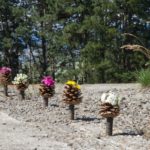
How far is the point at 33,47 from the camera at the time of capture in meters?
35.7

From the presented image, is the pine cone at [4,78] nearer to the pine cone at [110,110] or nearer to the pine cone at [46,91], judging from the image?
the pine cone at [46,91]

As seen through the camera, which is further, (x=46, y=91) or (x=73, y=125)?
(x=46, y=91)

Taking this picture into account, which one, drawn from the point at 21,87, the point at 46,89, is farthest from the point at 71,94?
the point at 21,87

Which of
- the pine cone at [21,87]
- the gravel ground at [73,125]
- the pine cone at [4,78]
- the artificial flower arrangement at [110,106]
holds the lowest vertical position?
the gravel ground at [73,125]

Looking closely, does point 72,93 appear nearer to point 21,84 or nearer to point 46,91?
point 46,91

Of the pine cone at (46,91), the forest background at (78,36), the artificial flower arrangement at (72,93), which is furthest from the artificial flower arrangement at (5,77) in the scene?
the forest background at (78,36)

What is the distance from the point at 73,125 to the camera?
32.0 feet

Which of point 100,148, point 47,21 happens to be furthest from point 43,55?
point 100,148

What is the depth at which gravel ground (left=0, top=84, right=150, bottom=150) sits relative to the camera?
7574mm

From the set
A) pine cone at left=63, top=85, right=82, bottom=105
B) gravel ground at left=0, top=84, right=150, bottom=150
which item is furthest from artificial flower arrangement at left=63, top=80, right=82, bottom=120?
gravel ground at left=0, top=84, right=150, bottom=150

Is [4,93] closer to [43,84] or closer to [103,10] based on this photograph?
[43,84]

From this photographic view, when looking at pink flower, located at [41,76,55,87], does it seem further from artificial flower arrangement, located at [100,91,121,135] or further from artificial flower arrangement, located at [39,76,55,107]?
artificial flower arrangement, located at [100,91,121,135]

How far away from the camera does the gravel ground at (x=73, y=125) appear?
757cm

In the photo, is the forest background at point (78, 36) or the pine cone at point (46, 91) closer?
the pine cone at point (46, 91)
